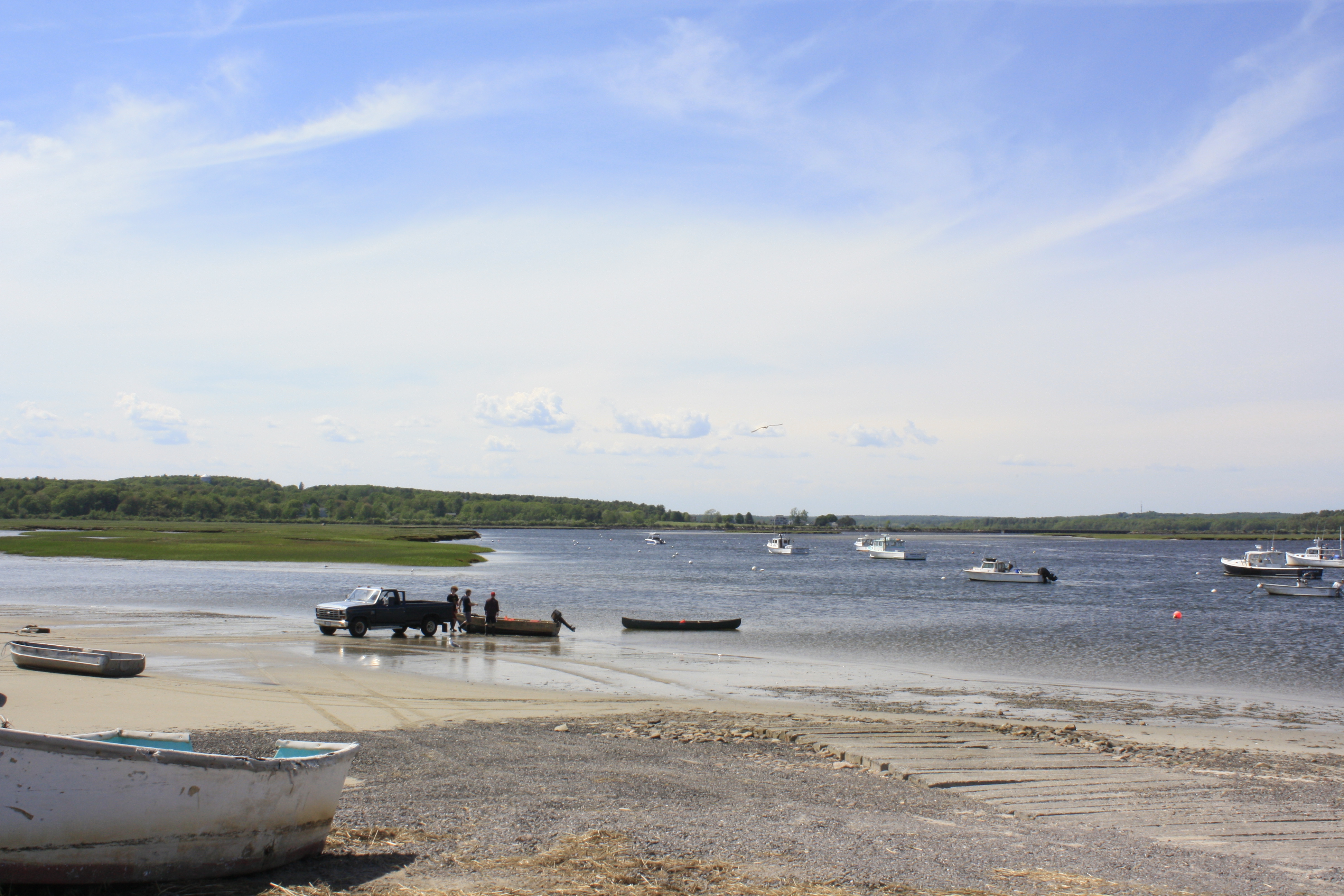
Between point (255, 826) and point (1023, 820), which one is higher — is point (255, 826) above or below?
above

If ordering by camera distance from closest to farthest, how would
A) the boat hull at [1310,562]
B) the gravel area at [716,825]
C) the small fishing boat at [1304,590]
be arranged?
the gravel area at [716,825] < the small fishing boat at [1304,590] < the boat hull at [1310,562]

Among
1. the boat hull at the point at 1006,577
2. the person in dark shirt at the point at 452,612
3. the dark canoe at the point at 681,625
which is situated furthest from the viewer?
the boat hull at the point at 1006,577

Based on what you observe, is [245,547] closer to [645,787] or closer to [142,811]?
[645,787]

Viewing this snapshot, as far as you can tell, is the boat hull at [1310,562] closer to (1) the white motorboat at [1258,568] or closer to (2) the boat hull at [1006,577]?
(1) the white motorboat at [1258,568]

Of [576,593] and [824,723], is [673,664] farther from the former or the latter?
[576,593]

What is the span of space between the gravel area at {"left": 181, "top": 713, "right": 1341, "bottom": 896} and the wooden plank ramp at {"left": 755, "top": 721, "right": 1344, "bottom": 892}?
0.47m

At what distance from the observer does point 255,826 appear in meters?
8.69

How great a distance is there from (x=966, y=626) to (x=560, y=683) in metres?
28.3

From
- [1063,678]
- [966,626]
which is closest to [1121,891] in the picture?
[1063,678]

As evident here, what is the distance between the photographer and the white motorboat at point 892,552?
131 m

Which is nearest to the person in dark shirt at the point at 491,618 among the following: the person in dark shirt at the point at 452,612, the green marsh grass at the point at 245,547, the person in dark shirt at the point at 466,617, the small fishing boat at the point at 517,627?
the small fishing boat at the point at 517,627

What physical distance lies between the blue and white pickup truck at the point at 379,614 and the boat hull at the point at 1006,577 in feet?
207

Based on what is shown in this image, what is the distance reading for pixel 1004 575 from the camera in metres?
85.2

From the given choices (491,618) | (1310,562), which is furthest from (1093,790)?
(1310,562)
